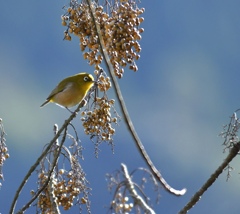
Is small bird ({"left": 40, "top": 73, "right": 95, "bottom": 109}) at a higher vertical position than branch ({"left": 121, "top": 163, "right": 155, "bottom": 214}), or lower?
higher

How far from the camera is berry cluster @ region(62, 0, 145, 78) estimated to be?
2.60 m

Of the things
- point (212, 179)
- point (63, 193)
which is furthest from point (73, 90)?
point (212, 179)

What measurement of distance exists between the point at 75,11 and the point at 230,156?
1.34 metres

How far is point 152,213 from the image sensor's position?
5.44 feet

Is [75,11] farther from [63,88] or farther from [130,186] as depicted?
[130,186]

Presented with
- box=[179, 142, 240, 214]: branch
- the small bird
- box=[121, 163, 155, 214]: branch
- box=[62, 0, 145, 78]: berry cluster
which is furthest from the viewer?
the small bird

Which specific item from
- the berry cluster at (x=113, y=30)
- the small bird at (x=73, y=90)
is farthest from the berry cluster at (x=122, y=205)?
the small bird at (x=73, y=90)

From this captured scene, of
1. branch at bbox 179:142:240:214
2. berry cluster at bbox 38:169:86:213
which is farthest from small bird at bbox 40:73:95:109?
branch at bbox 179:142:240:214

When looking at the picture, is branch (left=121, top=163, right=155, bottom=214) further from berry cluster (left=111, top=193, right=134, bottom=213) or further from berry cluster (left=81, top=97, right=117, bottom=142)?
berry cluster (left=81, top=97, right=117, bottom=142)

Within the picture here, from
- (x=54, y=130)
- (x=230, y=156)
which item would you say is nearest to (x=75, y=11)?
(x=54, y=130)

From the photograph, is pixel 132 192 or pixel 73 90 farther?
pixel 73 90

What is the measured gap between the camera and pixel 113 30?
2645mm

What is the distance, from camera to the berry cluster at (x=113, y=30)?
2.60 metres

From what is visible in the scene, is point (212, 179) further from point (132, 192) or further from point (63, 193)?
point (63, 193)
